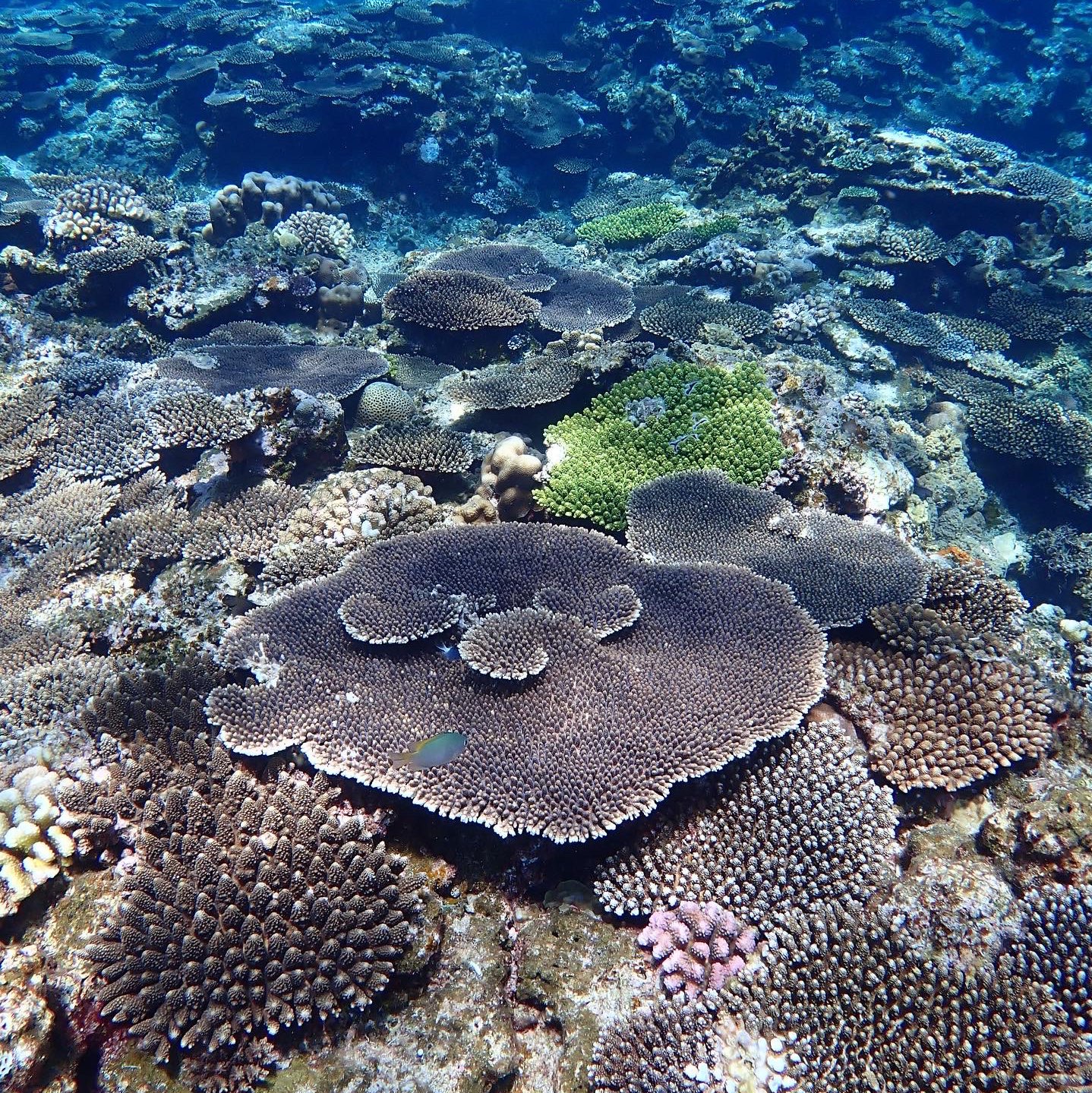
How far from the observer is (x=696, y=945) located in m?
3.17

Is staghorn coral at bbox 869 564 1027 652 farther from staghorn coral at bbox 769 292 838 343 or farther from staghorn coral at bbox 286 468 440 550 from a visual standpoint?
staghorn coral at bbox 769 292 838 343

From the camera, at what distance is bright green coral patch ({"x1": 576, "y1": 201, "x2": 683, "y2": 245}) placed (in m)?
13.2

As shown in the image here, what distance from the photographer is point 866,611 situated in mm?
4383

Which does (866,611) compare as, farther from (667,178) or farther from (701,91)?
(701,91)

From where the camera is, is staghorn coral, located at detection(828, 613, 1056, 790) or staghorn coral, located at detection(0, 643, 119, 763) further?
staghorn coral, located at detection(0, 643, 119, 763)

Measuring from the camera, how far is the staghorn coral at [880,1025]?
2.74 m

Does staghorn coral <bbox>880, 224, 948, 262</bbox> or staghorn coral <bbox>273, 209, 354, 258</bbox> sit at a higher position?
staghorn coral <bbox>880, 224, 948, 262</bbox>

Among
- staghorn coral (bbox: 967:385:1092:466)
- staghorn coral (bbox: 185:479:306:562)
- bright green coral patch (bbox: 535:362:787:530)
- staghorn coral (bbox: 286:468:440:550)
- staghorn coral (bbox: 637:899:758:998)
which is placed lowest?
staghorn coral (bbox: 967:385:1092:466)

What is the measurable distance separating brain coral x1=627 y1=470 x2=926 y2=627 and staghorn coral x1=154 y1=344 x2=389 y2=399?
408 cm

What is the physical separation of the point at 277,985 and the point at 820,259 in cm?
1339

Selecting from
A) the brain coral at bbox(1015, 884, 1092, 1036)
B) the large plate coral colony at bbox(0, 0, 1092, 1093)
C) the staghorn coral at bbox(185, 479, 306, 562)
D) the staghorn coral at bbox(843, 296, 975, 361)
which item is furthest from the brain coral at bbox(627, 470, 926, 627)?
the staghorn coral at bbox(843, 296, 975, 361)

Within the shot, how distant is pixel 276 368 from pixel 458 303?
2.41 m

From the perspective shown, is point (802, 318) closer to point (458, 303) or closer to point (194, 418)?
point (458, 303)

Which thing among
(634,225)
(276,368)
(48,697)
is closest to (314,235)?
(276,368)
